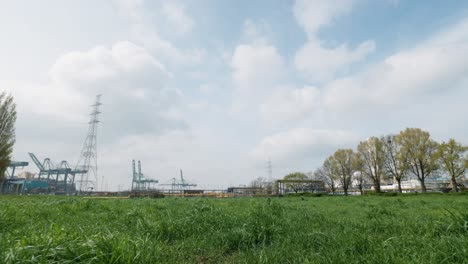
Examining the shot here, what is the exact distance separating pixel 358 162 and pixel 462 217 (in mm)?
61450

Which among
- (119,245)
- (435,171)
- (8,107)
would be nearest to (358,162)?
(435,171)

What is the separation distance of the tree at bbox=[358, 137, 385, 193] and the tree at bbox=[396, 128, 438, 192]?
5.08m

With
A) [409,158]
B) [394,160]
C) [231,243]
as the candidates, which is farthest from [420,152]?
[231,243]

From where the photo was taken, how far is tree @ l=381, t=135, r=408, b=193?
163 ft

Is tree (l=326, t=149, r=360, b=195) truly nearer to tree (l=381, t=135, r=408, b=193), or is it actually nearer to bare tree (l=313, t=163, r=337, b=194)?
bare tree (l=313, t=163, r=337, b=194)

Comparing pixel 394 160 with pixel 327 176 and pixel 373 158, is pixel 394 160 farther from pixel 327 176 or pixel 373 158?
pixel 327 176

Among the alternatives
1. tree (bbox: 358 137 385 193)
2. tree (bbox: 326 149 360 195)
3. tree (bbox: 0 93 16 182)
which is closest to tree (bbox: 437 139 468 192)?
tree (bbox: 358 137 385 193)

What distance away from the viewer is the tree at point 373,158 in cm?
5422

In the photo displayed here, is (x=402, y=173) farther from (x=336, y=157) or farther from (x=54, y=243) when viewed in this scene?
(x=54, y=243)

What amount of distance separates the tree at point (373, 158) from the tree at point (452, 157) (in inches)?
403

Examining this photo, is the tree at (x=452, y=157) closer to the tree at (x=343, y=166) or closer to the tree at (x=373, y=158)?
the tree at (x=373, y=158)

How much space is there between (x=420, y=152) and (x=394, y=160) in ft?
17.7

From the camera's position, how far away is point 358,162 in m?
58.8

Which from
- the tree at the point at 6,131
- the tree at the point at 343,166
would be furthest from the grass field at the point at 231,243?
the tree at the point at 343,166
